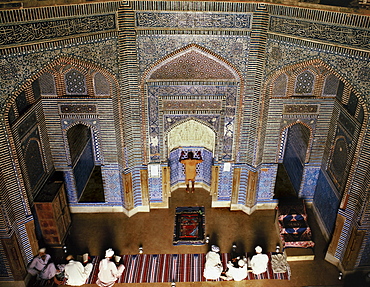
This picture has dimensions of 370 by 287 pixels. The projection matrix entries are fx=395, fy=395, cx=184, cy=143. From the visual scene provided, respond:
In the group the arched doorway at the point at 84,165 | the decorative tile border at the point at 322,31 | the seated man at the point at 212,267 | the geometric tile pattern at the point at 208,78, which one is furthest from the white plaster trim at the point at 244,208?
the decorative tile border at the point at 322,31

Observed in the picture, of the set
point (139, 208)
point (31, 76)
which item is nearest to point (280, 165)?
point (139, 208)

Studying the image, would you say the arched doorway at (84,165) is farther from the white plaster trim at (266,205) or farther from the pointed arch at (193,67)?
the white plaster trim at (266,205)

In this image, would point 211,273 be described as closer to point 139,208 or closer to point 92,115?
point 139,208

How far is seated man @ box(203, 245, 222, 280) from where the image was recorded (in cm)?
725

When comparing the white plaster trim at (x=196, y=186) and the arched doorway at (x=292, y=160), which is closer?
the arched doorway at (x=292, y=160)

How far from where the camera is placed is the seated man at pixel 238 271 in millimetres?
7157

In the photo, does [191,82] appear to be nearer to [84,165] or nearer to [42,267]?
[84,165]

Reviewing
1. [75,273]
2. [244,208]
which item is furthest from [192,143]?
[75,273]

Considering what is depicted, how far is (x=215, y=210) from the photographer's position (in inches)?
360

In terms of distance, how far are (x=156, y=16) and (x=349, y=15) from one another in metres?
3.11

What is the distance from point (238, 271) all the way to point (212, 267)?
18.8 inches

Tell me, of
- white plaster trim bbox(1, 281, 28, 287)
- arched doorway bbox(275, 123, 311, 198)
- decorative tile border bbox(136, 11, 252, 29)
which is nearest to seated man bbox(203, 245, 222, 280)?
arched doorway bbox(275, 123, 311, 198)

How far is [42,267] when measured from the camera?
23.6 feet

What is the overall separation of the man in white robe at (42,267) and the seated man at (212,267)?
2.82 meters
